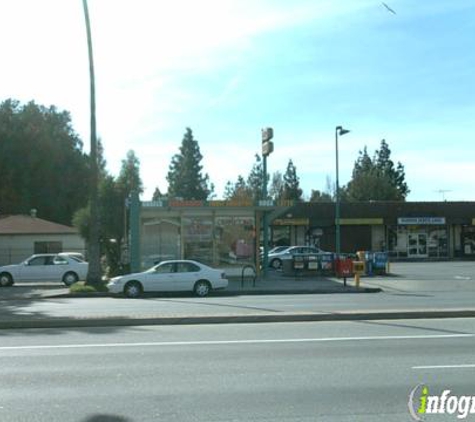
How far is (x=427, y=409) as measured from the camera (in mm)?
6730

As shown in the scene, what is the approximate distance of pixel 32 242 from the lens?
43531mm

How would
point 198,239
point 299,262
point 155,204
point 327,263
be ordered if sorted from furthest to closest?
point 327,263
point 299,262
point 198,239
point 155,204

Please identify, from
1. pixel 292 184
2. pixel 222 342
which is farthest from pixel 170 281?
pixel 292 184

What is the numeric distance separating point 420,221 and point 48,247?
28.5m

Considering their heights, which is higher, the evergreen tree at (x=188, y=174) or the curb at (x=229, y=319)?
the evergreen tree at (x=188, y=174)

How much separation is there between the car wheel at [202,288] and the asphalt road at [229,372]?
10994mm

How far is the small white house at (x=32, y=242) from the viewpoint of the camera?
1700 inches

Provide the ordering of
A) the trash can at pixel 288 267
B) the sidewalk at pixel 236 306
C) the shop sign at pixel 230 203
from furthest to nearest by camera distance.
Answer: the trash can at pixel 288 267
the shop sign at pixel 230 203
the sidewalk at pixel 236 306

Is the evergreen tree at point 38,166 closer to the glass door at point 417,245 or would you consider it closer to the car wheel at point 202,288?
the glass door at point 417,245

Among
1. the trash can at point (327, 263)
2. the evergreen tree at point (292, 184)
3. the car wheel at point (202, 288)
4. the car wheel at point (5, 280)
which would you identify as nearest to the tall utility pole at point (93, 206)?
the car wheel at point (202, 288)

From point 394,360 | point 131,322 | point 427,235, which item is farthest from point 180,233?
point 427,235

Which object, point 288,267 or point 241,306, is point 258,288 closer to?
point 288,267

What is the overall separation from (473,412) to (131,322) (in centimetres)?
814

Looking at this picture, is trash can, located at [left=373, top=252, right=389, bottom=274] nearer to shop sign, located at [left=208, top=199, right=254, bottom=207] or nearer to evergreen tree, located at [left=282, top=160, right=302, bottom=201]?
shop sign, located at [left=208, top=199, right=254, bottom=207]
